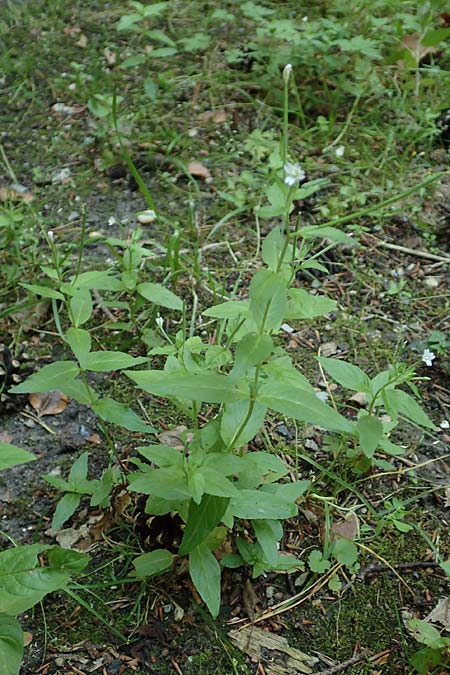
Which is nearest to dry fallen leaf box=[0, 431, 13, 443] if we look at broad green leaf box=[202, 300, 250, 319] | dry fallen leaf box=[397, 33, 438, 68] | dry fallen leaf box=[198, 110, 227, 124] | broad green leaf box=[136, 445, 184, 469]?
broad green leaf box=[136, 445, 184, 469]

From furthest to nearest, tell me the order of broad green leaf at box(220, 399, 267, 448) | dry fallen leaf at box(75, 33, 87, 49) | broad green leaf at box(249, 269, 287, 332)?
dry fallen leaf at box(75, 33, 87, 49), broad green leaf at box(220, 399, 267, 448), broad green leaf at box(249, 269, 287, 332)

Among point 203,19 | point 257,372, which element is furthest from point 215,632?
point 203,19

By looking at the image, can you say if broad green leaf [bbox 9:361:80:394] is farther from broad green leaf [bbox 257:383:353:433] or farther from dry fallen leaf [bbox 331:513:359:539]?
dry fallen leaf [bbox 331:513:359:539]

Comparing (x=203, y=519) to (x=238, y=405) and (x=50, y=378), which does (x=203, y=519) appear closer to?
(x=238, y=405)

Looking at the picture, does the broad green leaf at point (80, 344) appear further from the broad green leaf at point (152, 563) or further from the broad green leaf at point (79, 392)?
the broad green leaf at point (152, 563)

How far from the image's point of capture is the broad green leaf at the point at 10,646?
1385 mm

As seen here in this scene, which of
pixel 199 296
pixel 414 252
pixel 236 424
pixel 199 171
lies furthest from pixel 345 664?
pixel 199 171

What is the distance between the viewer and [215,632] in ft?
5.87

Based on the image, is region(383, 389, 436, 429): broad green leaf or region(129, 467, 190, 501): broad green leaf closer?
region(129, 467, 190, 501): broad green leaf

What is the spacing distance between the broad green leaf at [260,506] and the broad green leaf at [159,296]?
2.30ft

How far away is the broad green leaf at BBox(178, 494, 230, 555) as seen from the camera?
1.60m

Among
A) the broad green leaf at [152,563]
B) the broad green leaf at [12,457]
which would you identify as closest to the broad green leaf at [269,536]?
the broad green leaf at [152,563]

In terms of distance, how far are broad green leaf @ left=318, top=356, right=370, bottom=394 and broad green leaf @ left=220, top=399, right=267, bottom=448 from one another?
1.11ft

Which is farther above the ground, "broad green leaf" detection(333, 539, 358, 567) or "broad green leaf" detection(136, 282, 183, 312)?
"broad green leaf" detection(136, 282, 183, 312)
